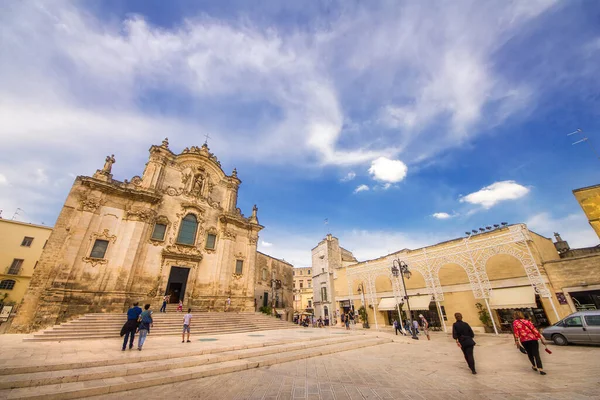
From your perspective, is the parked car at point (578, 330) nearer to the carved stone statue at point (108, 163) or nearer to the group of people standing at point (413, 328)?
the group of people standing at point (413, 328)

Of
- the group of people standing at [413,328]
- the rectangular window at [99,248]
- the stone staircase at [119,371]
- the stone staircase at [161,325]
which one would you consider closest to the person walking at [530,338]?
the stone staircase at [119,371]

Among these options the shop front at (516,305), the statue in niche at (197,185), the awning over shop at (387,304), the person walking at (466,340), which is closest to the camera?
the person walking at (466,340)

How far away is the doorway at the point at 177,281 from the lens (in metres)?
17.6

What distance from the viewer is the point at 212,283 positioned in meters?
19.0

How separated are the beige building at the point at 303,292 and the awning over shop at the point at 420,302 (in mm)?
26664

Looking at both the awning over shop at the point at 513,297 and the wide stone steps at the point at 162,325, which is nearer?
the wide stone steps at the point at 162,325

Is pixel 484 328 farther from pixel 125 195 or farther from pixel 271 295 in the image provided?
pixel 125 195

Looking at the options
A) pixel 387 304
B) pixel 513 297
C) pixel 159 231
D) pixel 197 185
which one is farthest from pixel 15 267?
pixel 513 297

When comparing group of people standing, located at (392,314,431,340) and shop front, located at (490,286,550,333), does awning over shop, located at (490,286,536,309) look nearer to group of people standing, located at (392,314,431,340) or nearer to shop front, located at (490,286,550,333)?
shop front, located at (490,286,550,333)

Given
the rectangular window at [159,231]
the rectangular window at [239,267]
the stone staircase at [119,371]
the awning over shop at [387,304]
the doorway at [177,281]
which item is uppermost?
the rectangular window at [159,231]

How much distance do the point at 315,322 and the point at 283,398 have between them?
2403cm

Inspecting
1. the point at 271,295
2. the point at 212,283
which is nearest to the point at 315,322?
the point at 271,295

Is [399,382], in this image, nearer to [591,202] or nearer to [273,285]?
A: [591,202]

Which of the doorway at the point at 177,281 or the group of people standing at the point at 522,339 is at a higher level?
the doorway at the point at 177,281
